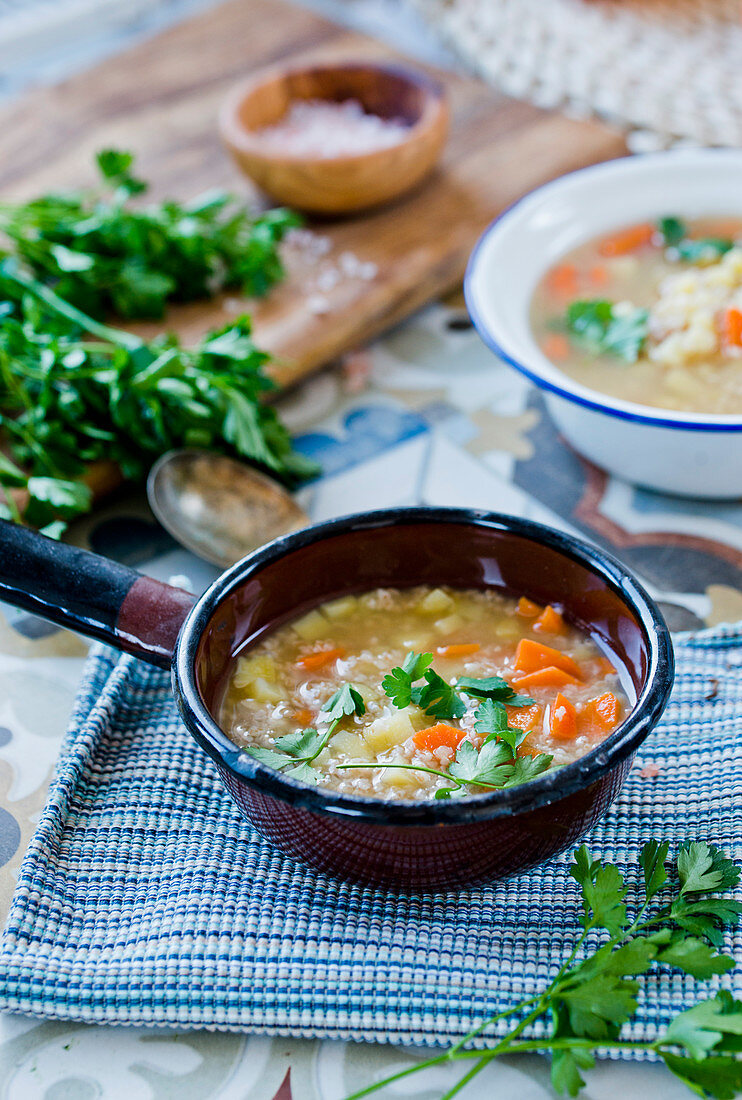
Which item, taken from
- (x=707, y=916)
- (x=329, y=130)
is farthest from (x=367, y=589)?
(x=329, y=130)

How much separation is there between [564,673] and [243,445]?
0.76 meters

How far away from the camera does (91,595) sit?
53.6 inches

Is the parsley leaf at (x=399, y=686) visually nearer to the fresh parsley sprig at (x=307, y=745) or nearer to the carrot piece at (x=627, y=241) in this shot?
the fresh parsley sprig at (x=307, y=745)

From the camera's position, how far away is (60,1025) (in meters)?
1.19

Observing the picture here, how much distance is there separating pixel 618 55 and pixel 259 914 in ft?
8.64

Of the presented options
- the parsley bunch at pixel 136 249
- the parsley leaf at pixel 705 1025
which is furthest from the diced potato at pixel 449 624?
the parsley bunch at pixel 136 249

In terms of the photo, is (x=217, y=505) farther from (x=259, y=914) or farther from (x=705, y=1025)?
(x=705, y=1025)

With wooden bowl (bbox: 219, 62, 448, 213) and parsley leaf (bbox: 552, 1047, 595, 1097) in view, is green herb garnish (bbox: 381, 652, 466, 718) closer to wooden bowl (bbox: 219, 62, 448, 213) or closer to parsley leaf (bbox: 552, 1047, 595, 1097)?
parsley leaf (bbox: 552, 1047, 595, 1097)

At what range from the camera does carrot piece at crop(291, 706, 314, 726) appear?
129cm

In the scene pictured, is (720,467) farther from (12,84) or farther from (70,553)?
(12,84)

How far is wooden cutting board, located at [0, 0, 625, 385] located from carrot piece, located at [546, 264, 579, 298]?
324mm

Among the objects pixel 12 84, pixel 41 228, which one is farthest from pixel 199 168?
pixel 12 84

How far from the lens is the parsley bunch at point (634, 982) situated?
1040 mm

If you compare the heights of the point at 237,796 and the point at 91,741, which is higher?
the point at 237,796
